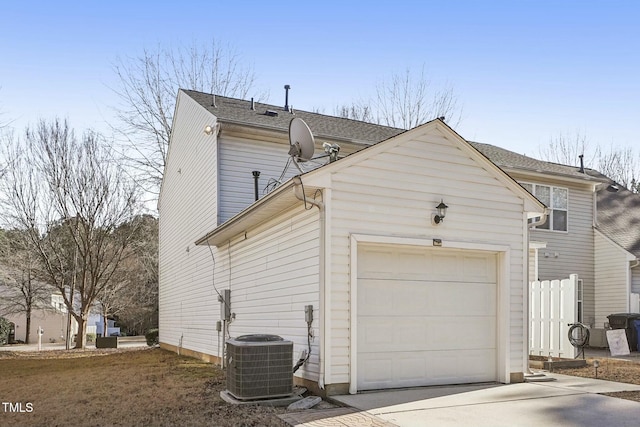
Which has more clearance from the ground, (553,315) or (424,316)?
(424,316)

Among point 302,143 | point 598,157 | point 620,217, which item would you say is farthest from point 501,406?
point 598,157

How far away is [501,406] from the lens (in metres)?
6.37

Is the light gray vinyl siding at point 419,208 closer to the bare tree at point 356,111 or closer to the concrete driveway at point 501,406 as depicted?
Result: the concrete driveway at point 501,406

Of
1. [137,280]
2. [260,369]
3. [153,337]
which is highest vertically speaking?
[260,369]

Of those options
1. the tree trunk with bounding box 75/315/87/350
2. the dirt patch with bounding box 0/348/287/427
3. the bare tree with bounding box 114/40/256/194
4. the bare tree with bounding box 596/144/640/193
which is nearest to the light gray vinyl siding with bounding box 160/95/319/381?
the dirt patch with bounding box 0/348/287/427

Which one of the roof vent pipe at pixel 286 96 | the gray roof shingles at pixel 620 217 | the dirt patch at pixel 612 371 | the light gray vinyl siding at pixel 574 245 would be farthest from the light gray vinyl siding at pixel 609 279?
the roof vent pipe at pixel 286 96

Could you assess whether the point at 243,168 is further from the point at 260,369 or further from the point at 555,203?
the point at 555,203

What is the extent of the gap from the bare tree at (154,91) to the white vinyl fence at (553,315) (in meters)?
17.2

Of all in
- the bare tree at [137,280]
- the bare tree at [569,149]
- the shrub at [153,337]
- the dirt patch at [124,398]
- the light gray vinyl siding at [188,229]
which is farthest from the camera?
the bare tree at [569,149]

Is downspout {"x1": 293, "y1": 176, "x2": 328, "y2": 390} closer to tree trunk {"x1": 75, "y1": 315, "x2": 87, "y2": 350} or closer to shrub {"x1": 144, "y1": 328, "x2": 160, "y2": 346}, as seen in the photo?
tree trunk {"x1": 75, "y1": 315, "x2": 87, "y2": 350}

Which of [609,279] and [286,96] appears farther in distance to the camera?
[609,279]

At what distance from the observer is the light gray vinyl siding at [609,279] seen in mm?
16422

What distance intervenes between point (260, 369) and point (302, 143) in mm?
3229

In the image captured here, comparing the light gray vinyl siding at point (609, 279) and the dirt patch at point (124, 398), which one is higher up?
the light gray vinyl siding at point (609, 279)
